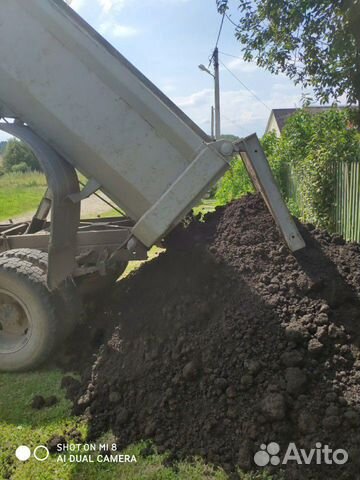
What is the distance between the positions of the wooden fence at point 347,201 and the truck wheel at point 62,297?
413 centimetres

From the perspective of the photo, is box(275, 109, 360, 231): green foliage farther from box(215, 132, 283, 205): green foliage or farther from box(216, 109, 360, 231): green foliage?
box(215, 132, 283, 205): green foliage

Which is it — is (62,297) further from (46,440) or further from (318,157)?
(318,157)

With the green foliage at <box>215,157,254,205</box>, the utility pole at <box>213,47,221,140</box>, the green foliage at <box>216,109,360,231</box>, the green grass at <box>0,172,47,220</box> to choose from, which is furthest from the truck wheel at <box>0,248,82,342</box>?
the utility pole at <box>213,47,221,140</box>

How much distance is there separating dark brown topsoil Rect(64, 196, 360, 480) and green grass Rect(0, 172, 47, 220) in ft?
34.0

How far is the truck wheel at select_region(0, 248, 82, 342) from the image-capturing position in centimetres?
425

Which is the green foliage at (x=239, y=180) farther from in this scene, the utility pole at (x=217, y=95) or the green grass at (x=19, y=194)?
the green grass at (x=19, y=194)

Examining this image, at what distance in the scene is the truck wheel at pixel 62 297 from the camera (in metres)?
4.25

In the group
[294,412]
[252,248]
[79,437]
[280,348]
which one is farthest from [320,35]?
[79,437]

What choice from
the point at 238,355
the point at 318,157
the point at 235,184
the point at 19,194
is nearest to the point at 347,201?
the point at 318,157

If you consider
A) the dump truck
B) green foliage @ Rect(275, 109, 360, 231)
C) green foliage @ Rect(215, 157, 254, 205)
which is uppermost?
green foliage @ Rect(215, 157, 254, 205)

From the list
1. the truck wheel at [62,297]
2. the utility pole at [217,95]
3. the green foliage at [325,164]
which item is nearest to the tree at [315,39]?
the green foliage at [325,164]

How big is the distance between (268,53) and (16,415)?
7.17m

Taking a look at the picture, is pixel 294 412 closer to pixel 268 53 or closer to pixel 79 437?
pixel 79 437

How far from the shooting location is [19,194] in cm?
2514
